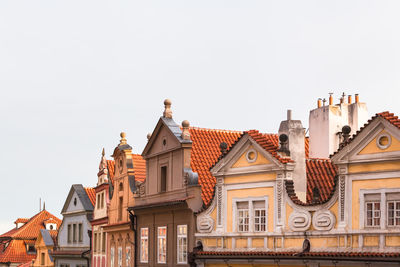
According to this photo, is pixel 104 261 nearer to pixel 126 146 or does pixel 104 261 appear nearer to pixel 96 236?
pixel 96 236

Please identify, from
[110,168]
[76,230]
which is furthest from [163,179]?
[76,230]

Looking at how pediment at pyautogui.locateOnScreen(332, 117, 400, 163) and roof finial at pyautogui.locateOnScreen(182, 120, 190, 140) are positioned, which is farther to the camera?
roof finial at pyautogui.locateOnScreen(182, 120, 190, 140)

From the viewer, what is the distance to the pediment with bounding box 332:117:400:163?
25516 mm

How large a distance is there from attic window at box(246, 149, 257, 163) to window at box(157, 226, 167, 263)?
7299 millimetres

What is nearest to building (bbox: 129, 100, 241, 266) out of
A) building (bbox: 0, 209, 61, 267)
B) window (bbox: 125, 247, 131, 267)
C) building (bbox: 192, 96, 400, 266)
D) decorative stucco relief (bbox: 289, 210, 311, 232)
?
building (bbox: 192, 96, 400, 266)

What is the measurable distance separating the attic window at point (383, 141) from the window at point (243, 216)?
23.5 feet

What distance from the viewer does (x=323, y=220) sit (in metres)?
27.6

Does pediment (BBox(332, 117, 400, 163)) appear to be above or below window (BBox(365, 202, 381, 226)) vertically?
above

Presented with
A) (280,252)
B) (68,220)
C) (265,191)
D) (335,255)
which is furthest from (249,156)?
(68,220)

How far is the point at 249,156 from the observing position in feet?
104

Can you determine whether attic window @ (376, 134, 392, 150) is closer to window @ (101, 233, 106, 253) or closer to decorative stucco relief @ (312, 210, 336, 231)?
decorative stucco relief @ (312, 210, 336, 231)

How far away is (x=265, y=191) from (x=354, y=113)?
20.3 feet

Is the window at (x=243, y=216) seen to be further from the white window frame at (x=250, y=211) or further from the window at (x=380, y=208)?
the window at (x=380, y=208)

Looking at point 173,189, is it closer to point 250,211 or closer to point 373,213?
point 250,211
